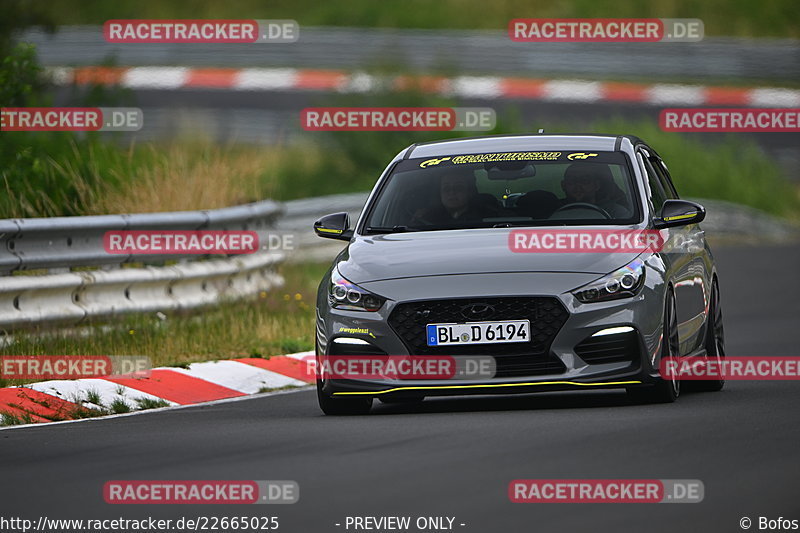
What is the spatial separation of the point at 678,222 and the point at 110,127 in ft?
30.8

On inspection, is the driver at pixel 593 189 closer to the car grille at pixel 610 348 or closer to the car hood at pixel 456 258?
the car hood at pixel 456 258

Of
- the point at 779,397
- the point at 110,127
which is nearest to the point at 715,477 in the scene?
the point at 779,397

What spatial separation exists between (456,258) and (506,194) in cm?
117

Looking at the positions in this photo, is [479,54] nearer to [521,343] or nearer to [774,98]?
[774,98]

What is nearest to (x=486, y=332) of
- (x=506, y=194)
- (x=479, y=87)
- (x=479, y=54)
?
(x=506, y=194)

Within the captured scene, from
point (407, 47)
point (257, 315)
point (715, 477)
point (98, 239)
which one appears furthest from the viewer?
point (407, 47)

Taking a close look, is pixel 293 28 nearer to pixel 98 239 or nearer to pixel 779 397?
pixel 98 239

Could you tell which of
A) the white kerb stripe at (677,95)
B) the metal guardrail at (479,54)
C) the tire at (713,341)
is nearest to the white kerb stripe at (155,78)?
the metal guardrail at (479,54)

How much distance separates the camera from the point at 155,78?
3803cm

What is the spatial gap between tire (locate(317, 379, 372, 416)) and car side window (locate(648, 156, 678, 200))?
2.81 meters

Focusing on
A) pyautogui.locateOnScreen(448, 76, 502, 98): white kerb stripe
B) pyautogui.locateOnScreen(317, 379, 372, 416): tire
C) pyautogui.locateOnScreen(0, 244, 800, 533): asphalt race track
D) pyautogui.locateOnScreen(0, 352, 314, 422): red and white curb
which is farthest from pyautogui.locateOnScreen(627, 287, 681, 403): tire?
pyautogui.locateOnScreen(448, 76, 502, 98): white kerb stripe

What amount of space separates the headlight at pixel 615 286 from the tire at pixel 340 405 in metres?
1.43

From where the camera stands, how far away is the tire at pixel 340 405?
1098 cm

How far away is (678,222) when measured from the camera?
37.0 ft
